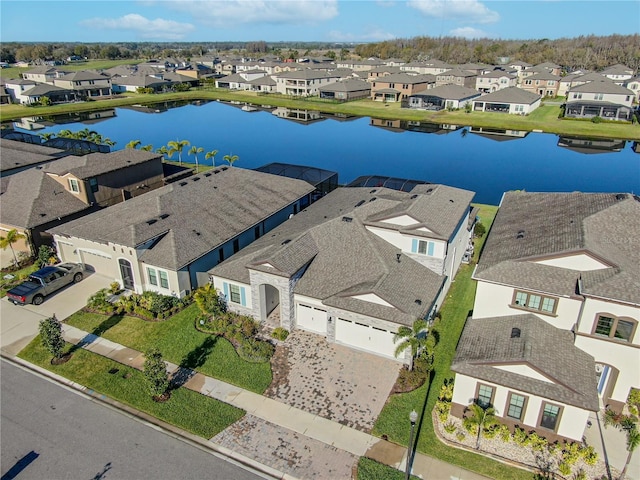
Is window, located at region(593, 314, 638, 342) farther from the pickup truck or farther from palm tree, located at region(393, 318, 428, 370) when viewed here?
the pickup truck

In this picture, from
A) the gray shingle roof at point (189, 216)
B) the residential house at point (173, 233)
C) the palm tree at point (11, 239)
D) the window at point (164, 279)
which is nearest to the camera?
the window at point (164, 279)

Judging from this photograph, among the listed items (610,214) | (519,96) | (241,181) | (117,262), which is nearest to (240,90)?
(519,96)

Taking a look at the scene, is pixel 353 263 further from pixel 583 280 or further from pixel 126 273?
pixel 126 273

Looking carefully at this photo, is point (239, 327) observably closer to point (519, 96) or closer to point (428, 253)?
point (428, 253)

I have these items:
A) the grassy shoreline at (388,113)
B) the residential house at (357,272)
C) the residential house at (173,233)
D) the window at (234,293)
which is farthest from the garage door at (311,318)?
the grassy shoreline at (388,113)

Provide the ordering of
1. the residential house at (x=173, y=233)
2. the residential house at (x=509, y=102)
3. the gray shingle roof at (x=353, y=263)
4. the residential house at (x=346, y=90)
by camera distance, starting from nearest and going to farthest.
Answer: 1. the gray shingle roof at (x=353, y=263)
2. the residential house at (x=173, y=233)
3. the residential house at (x=509, y=102)
4. the residential house at (x=346, y=90)

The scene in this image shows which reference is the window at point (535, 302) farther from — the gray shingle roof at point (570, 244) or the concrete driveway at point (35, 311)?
the concrete driveway at point (35, 311)
